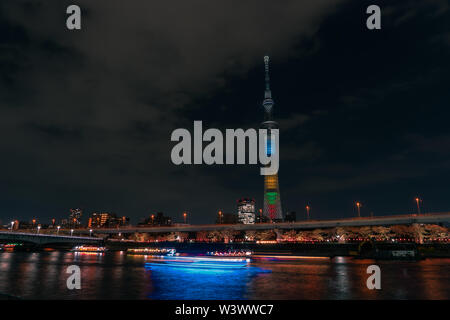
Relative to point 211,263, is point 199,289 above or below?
above

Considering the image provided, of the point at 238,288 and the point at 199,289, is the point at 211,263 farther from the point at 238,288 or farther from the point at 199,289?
the point at 238,288

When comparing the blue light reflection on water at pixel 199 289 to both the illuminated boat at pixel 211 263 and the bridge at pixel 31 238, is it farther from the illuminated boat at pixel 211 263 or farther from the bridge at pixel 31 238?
the bridge at pixel 31 238

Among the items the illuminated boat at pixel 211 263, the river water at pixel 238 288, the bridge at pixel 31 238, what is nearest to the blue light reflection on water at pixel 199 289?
the river water at pixel 238 288

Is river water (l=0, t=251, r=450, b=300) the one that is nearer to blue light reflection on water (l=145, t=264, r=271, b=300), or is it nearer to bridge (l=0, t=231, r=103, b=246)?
blue light reflection on water (l=145, t=264, r=271, b=300)

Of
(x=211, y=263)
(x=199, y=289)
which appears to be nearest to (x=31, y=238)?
(x=211, y=263)

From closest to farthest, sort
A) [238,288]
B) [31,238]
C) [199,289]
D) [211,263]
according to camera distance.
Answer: [199,289] < [238,288] < [211,263] < [31,238]

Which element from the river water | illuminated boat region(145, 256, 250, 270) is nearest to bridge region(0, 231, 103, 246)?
the river water

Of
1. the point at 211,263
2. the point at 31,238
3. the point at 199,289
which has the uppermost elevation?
the point at 199,289
